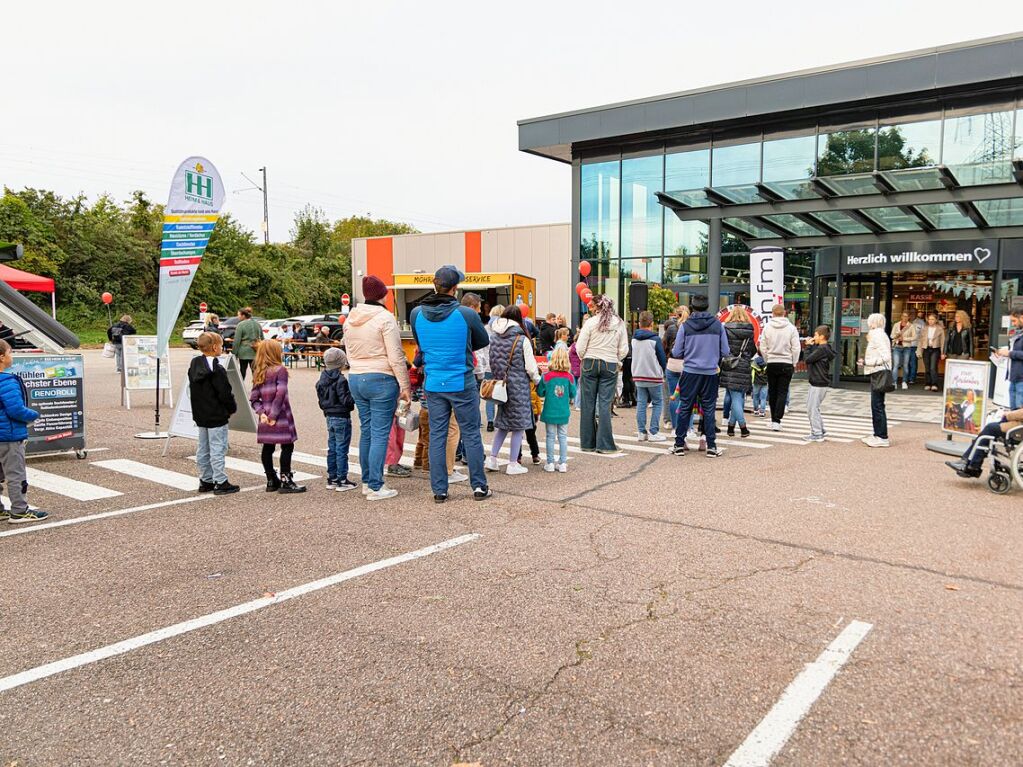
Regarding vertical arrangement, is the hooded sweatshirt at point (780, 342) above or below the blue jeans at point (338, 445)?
above

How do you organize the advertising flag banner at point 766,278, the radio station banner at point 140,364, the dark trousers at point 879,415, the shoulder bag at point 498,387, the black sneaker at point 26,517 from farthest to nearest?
the advertising flag banner at point 766,278 < the radio station banner at point 140,364 < the dark trousers at point 879,415 < the shoulder bag at point 498,387 < the black sneaker at point 26,517

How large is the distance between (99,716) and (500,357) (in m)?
5.29

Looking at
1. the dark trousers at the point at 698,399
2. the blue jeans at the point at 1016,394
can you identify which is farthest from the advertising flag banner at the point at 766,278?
the blue jeans at the point at 1016,394

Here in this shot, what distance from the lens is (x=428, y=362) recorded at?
661cm

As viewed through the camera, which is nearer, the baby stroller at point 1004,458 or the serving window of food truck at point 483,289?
the baby stroller at point 1004,458

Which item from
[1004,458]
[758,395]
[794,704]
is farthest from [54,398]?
[758,395]

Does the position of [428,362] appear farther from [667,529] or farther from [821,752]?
[821,752]

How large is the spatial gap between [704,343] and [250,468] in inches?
213

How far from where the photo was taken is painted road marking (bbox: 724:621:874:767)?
2754 mm

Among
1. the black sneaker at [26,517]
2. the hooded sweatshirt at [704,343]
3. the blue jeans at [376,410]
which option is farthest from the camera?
the hooded sweatshirt at [704,343]

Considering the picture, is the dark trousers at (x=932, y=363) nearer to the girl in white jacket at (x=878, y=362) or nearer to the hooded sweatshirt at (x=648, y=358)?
the girl in white jacket at (x=878, y=362)

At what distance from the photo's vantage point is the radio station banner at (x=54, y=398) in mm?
8555

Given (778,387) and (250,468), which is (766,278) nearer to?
(778,387)

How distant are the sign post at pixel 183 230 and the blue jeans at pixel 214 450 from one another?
2.89 m
